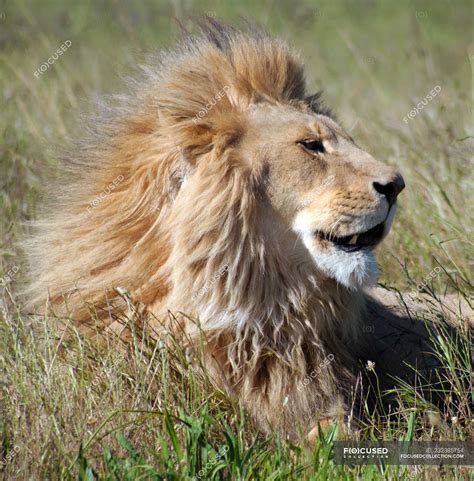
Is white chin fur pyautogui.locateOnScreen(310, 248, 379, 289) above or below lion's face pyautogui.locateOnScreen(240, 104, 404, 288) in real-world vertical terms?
below

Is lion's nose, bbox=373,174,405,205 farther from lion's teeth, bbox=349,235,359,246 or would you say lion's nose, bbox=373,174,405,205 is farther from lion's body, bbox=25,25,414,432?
lion's teeth, bbox=349,235,359,246

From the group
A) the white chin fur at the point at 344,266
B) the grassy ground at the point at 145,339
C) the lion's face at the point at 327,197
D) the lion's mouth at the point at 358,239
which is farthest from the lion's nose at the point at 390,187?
the grassy ground at the point at 145,339

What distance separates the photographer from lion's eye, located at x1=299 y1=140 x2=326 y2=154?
142 inches

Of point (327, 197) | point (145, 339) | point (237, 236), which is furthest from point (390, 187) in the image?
point (145, 339)

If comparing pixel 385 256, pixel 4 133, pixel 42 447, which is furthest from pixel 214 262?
pixel 4 133

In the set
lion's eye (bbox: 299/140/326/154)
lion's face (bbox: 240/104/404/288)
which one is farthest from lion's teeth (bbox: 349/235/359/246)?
→ lion's eye (bbox: 299/140/326/154)

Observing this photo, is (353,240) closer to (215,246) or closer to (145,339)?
(215,246)

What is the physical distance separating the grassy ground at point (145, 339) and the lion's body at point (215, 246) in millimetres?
183

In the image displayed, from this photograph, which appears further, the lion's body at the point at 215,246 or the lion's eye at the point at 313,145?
the lion's eye at the point at 313,145

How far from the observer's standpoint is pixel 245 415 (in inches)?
137

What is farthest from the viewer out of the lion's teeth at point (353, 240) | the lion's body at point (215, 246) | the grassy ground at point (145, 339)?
the lion's teeth at point (353, 240)

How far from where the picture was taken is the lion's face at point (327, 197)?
3486 millimetres

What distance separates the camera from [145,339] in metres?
3.53

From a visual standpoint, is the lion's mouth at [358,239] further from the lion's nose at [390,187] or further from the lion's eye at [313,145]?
the lion's eye at [313,145]
